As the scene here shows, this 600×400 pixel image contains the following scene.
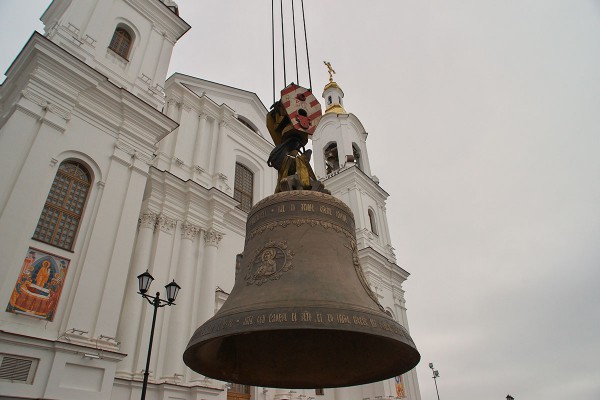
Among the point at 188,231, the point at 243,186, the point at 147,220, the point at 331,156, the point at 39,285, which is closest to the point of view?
the point at 39,285

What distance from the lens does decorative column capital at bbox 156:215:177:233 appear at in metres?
12.5

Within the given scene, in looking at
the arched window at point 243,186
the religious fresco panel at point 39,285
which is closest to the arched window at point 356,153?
the arched window at point 243,186

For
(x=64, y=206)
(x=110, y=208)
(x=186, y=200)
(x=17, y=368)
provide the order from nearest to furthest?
(x=17, y=368), (x=64, y=206), (x=110, y=208), (x=186, y=200)

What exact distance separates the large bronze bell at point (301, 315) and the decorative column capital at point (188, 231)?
973 cm

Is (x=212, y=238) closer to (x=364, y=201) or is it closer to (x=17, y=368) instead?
(x=17, y=368)

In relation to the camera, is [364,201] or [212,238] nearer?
[212,238]

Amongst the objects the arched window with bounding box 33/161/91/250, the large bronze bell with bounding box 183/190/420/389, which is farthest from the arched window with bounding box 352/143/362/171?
the large bronze bell with bounding box 183/190/420/389

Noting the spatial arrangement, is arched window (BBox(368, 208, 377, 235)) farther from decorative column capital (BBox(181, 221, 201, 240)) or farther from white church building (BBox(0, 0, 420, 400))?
decorative column capital (BBox(181, 221, 201, 240))

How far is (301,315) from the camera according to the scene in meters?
2.58

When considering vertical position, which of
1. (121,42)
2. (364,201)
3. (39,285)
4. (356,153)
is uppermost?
(356,153)

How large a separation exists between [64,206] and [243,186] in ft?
28.5

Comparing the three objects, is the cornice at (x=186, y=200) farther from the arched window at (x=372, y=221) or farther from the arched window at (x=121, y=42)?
the arched window at (x=372, y=221)

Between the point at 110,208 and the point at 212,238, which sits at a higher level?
the point at 212,238

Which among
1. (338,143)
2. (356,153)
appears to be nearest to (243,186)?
(338,143)
